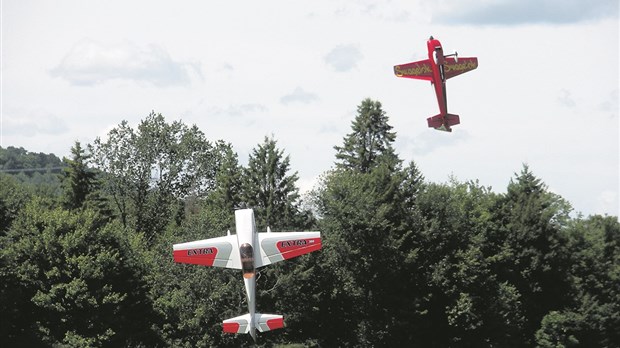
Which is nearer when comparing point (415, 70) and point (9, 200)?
point (415, 70)

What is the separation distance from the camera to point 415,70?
3578 centimetres

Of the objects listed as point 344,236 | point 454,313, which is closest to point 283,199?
point 344,236

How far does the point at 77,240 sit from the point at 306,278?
1428 centimetres

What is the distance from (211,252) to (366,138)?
41336 millimetres

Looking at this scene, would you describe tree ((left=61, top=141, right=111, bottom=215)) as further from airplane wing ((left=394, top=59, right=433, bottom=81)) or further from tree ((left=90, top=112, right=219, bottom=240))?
airplane wing ((left=394, top=59, right=433, bottom=81))

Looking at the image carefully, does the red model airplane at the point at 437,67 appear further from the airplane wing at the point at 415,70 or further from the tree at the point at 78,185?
the tree at the point at 78,185

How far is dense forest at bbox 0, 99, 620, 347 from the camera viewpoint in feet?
162

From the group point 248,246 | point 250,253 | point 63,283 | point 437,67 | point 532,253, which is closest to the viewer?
point 437,67

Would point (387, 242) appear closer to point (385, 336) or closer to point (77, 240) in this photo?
point (385, 336)

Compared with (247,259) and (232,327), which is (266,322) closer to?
(232,327)

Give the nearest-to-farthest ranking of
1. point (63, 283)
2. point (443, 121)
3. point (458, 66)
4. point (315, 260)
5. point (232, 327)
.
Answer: point (458, 66) → point (443, 121) → point (232, 327) → point (63, 283) → point (315, 260)

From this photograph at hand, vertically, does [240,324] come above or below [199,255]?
below

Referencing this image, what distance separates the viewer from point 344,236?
57250 millimetres

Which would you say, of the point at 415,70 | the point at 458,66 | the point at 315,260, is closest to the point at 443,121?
the point at 458,66
